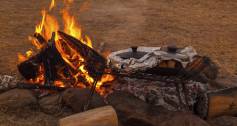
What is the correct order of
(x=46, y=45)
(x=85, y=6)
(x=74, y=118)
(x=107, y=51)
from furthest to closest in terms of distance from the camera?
1. (x=85, y=6)
2. (x=107, y=51)
3. (x=46, y=45)
4. (x=74, y=118)

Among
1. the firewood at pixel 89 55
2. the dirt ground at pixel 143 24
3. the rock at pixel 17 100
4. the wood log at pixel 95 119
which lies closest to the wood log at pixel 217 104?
the wood log at pixel 95 119

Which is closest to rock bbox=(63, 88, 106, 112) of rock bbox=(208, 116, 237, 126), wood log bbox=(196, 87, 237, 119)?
wood log bbox=(196, 87, 237, 119)

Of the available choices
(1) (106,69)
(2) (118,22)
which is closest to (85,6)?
(2) (118,22)

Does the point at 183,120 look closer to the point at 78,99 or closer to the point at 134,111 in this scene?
the point at 134,111

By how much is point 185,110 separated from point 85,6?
10.4m

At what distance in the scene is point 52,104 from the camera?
7.69 m

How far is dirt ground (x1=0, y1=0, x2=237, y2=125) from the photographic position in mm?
11738

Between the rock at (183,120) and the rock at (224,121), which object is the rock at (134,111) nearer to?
the rock at (183,120)

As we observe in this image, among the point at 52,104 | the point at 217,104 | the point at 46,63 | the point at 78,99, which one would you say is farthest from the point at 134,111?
the point at 46,63

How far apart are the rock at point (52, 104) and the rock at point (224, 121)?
2.81 metres

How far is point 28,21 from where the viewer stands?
1436 centimetres

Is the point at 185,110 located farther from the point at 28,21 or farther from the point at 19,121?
the point at 28,21

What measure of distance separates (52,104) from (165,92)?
2150 millimetres

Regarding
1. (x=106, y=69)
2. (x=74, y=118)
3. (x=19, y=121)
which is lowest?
(x=19, y=121)
